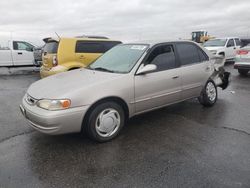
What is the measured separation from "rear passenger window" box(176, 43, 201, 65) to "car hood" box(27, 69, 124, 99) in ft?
5.54

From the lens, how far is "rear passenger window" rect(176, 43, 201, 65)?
16.9 ft

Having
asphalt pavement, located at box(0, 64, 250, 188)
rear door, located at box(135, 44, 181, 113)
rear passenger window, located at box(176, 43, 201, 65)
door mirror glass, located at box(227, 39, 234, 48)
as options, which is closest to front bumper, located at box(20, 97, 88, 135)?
asphalt pavement, located at box(0, 64, 250, 188)

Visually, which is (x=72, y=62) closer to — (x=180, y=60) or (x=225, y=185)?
(x=180, y=60)

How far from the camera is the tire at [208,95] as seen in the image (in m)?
5.74

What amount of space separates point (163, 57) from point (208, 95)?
5.81 feet

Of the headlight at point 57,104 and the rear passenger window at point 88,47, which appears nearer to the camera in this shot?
the headlight at point 57,104

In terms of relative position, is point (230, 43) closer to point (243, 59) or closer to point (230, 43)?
point (230, 43)

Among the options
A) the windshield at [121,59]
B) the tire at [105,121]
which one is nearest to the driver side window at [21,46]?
the windshield at [121,59]

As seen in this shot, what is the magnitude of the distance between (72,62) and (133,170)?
5757mm

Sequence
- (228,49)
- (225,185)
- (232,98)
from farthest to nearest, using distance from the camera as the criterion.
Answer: (228,49)
(232,98)
(225,185)

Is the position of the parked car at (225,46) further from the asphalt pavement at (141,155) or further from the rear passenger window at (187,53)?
the asphalt pavement at (141,155)

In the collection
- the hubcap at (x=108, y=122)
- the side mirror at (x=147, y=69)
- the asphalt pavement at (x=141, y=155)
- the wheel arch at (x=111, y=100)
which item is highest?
the side mirror at (x=147, y=69)

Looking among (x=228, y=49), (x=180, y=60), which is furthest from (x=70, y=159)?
(x=228, y=49)

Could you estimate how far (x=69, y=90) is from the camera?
146 inches
